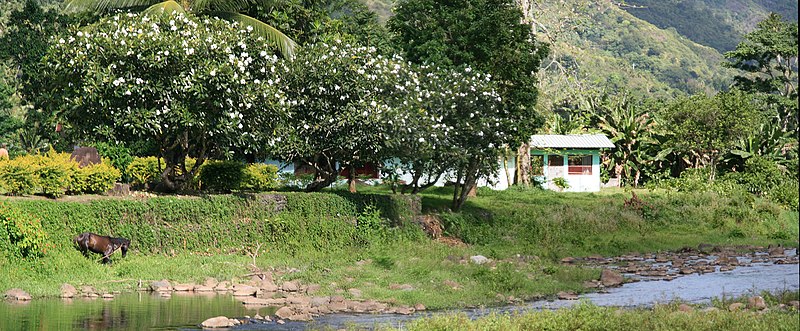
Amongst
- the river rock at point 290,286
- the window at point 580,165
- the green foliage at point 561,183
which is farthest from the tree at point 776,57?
the river rock at point 290,286

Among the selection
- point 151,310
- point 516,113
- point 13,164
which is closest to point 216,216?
point 13,164

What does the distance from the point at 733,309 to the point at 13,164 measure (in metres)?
17.8

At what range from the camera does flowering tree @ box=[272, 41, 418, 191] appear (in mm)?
33000

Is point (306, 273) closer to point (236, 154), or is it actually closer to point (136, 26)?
point (136, 26)

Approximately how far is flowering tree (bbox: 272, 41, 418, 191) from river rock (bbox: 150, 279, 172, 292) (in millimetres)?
7873

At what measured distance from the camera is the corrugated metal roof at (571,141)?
5834 centimetres

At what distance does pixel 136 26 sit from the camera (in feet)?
98.6

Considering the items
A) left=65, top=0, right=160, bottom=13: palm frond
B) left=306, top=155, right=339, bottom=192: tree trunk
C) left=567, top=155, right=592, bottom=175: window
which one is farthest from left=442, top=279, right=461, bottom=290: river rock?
left=567, top=155, right=592, bottom=175: window

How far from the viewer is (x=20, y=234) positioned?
25.4 meters

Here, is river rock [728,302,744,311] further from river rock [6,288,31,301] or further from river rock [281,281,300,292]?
river rock [6,288,31,301]

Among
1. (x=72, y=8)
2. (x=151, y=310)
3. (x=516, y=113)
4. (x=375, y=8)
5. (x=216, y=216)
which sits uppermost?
(x=375, y=8)

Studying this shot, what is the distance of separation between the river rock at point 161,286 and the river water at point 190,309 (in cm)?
57

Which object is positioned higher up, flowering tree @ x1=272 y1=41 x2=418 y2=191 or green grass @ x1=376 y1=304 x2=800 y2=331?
flowering tree @ x1=272 y1=41 x2=418 y2=191

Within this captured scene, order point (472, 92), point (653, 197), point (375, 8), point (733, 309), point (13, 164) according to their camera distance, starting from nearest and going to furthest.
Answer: point (733, 309)
point (13, 164)
point (472, 92)
point (653, 197)
point (375, 8)
